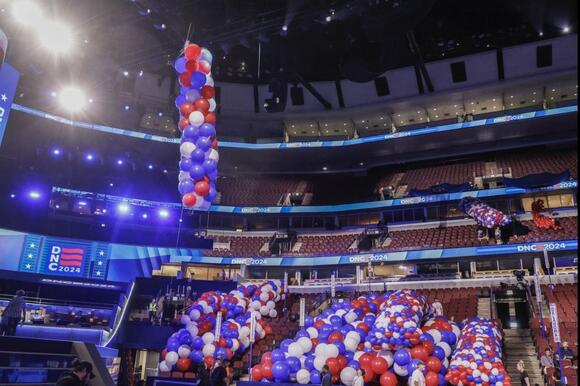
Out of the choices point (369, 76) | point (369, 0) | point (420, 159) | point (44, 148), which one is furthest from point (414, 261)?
point (44, 148)

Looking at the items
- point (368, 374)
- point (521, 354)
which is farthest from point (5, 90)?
point (521, 354)

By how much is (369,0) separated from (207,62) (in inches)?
226

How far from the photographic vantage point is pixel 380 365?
10.1 meters

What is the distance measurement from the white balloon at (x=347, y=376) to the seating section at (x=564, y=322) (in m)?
5.07

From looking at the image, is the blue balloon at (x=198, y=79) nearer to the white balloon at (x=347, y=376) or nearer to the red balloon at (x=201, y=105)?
the red balloon at (x=201, y=105)

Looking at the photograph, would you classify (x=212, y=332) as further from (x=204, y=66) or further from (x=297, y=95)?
(x=297, y=95)

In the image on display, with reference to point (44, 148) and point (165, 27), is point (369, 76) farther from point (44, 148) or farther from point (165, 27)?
point (44, 148)

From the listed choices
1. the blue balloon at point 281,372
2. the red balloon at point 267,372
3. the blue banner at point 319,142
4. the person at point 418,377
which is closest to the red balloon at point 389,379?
the person at point 418,377

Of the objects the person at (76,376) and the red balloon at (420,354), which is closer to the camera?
the person at (76,376)

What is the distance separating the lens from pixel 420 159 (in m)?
29.7

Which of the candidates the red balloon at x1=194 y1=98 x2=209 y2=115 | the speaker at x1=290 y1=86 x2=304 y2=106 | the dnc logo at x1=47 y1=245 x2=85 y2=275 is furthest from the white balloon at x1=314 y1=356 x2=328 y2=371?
the speaker at x1=290 y1=86 x2=304 y2=106

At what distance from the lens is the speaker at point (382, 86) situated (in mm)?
25438

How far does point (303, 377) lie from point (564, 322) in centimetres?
889

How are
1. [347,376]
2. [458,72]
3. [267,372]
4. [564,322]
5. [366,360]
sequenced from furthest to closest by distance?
[458,72]
[564,322]
[267,372]
[366,360]
[347,376]
